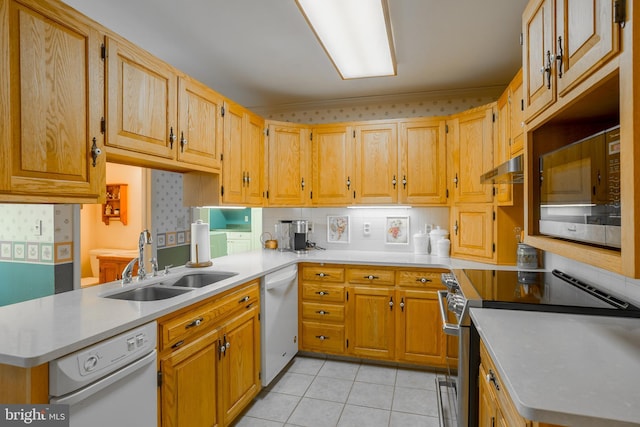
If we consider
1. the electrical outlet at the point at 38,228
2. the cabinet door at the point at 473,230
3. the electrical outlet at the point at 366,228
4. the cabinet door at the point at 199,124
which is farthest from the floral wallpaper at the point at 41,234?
the cabinet door at the point at 473,230

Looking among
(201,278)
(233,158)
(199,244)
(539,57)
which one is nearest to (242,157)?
(233,158)

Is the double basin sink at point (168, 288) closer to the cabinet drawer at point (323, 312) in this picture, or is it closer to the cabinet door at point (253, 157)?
the cabinet door at point (253, 157)

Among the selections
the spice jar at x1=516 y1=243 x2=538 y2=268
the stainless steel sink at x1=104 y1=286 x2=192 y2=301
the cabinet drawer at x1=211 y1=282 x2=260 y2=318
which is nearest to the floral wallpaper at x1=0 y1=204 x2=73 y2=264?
the stainless steel sink at x1=104 y1=286 x2=192 y2=301

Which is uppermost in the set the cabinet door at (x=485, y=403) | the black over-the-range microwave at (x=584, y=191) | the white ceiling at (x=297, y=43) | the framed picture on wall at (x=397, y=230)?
the white ceiling at (x=297, y=43)

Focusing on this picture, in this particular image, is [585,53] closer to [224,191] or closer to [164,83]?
[164,83]

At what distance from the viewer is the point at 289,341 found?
2.99 metres

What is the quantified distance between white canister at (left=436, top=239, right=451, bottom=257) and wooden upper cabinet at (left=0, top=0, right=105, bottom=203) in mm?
2738

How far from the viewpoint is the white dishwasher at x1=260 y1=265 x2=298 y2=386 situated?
255cm

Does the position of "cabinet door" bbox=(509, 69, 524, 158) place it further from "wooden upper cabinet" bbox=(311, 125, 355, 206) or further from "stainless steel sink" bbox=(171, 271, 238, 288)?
"stainless steel sink" bbox=(171, 271, 238, 288)

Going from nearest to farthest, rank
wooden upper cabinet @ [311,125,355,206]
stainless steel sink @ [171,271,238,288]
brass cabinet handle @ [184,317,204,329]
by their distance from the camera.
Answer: brass cabinet handle @ [184,317,204,329], stainless steel sink @ [171,271,238,288], wooden upper cabinet @ [311,125,355,206]

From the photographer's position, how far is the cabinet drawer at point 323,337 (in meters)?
3.13

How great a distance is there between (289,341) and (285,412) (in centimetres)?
69

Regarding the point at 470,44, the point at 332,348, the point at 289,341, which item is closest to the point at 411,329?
the point at 332,348

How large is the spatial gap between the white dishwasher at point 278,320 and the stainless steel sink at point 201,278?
30 centimetres
